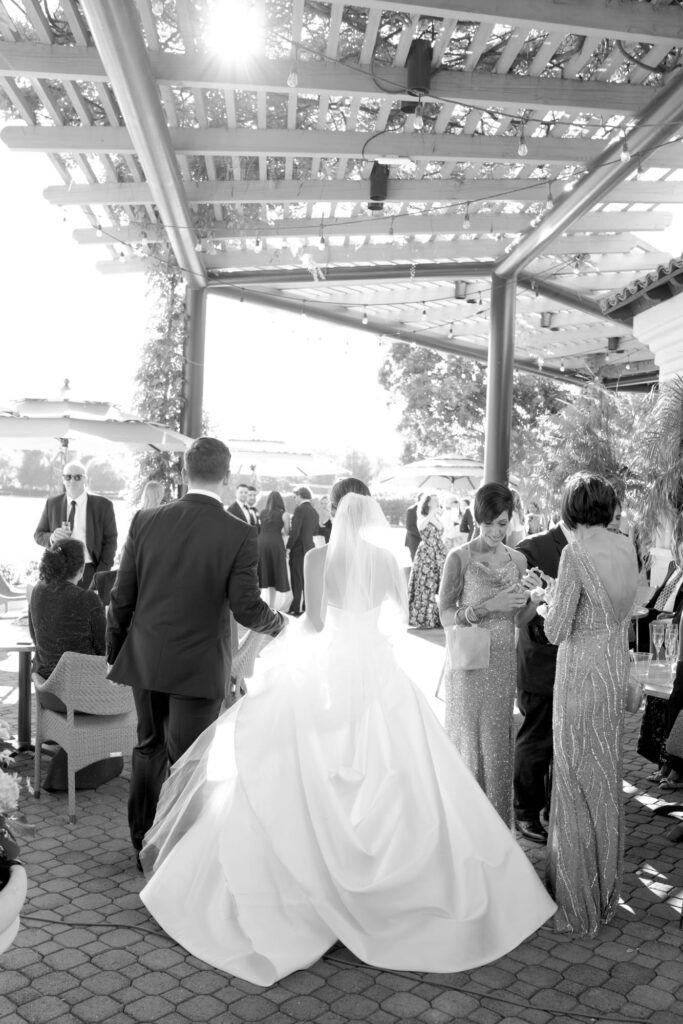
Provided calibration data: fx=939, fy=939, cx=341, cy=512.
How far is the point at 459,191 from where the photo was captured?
29.8 feet

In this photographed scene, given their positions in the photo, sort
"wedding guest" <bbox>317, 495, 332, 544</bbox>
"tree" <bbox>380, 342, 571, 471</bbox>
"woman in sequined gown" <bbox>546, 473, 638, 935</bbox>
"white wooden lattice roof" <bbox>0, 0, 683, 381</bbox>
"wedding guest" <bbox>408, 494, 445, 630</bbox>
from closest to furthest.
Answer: "woman in sequined gown" <bbox>546, 473, 638, 935</bbox>, "white wooden lattice roof" <bbox>0, 0, 683, 381</bbox>, "wedding guest" <bbox>408, 494, 445, 630</bbox>, "wedding guest" <bbox>317, 495, 332, 544</bbox>, "tree" <bbox>380, 342, 571, 471</bbox>

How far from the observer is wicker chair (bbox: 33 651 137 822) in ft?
15.0

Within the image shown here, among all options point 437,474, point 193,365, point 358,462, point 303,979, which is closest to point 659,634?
point 303,979

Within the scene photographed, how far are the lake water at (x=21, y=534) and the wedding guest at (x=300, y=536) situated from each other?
2159 mm

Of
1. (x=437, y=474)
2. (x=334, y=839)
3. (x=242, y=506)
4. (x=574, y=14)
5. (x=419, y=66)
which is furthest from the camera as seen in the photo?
(x=437, y=474)

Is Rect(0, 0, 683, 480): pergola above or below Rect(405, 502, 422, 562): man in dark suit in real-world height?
above

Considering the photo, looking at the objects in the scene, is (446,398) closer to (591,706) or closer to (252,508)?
(252,508)

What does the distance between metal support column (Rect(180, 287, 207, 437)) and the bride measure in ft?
28.5

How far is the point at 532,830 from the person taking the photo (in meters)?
4.61

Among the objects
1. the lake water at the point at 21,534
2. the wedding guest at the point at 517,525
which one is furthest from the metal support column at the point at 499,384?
the lake water at the point at 21,534

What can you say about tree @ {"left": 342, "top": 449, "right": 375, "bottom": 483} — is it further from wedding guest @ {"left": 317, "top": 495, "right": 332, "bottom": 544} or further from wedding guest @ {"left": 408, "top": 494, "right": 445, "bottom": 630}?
wedding guest @ {"left": 408, "top": 494, "right": 445, "bottom": 630}

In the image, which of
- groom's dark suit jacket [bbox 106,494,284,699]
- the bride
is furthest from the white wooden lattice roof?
the bride

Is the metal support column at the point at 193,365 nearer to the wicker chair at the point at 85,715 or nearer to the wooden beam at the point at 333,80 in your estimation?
the wooden beam at the point at 333,80

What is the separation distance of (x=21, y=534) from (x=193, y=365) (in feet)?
53.7
